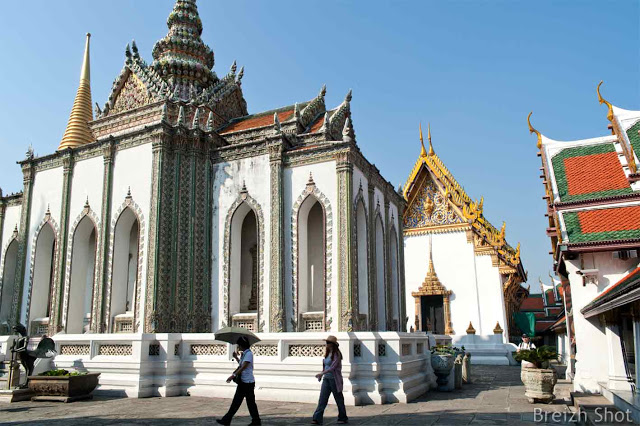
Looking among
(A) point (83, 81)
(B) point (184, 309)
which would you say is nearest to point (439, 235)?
(B) point (184, 309)

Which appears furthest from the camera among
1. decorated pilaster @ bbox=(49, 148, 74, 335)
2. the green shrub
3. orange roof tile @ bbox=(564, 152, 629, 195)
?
decorated pilaster @ bbox=(49, 148, 74, 335)

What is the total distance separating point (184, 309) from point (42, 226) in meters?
5.19

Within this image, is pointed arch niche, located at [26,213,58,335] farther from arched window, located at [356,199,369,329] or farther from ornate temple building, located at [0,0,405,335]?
arched window, located at [356,199,369,329]

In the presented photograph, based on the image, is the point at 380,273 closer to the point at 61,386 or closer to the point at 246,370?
the point at 246,370

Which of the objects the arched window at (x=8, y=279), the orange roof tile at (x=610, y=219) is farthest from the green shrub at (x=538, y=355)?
the arched window at (x=8, y=279)

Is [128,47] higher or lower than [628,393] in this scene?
higher

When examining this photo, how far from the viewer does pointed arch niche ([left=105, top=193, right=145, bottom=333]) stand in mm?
12289

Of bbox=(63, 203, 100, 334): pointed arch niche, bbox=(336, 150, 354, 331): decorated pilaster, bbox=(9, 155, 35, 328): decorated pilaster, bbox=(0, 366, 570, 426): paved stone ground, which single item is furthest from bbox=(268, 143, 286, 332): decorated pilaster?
bbox=(9, 155, 35, 328): decorated pilaster

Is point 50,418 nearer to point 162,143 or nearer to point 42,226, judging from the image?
point 162,143

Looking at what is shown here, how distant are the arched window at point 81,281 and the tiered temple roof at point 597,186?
11123 mm

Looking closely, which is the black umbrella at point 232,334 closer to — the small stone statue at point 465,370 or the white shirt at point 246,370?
the white shirt at point 246,370

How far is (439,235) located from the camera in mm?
23734

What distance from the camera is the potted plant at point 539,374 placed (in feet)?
28.6

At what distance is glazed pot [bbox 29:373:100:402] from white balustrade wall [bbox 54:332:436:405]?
68cm
